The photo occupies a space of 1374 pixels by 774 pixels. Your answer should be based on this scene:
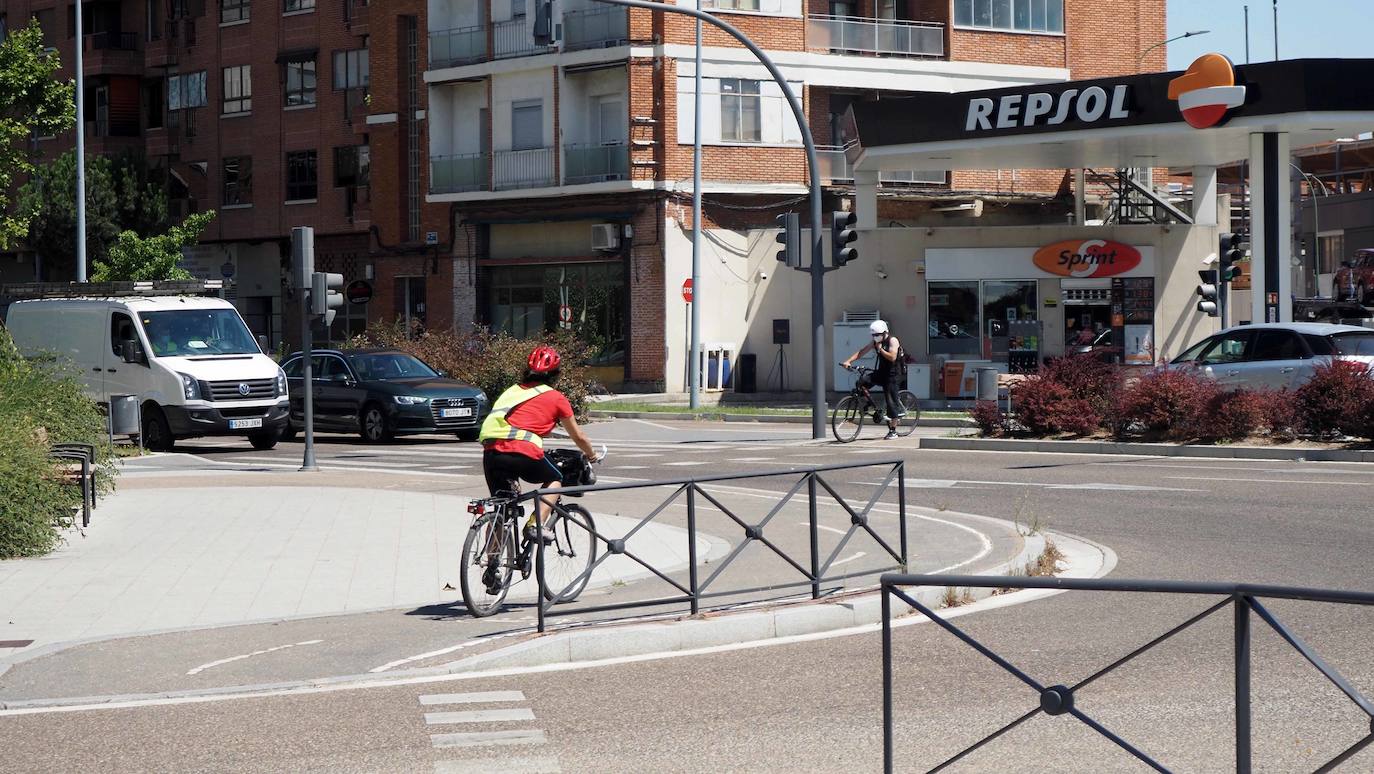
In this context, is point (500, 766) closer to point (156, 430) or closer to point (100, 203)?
point (156, 430)

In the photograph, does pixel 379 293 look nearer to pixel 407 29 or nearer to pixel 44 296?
pixel 407 29

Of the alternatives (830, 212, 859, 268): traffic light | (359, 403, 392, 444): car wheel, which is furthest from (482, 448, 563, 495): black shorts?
(359, 403, 392, 444): car wheel

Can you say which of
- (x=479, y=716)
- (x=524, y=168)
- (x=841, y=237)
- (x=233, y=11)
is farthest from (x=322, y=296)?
(x=233, y=11)

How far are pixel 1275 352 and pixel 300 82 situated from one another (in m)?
35.8

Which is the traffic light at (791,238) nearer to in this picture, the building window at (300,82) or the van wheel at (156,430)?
the van wheel at (156,430)

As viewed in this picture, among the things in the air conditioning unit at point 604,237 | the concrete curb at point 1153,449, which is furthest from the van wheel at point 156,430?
the air conditioning unit at point 604,237

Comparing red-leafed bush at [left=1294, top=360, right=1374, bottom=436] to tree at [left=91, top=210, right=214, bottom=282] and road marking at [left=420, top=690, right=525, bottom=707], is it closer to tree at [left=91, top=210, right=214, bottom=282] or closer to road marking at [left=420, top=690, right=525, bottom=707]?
road marking at [left=420, top=690, right=525, bottom=707]

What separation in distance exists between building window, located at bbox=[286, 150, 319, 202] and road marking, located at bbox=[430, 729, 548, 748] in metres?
45.7

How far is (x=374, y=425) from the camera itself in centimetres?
2681

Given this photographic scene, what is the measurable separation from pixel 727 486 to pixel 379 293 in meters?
39.0

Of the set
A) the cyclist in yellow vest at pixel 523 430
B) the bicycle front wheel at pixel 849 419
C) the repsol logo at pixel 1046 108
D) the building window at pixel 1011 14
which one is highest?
the building window at pixel 1011 14

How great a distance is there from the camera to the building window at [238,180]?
5269cm

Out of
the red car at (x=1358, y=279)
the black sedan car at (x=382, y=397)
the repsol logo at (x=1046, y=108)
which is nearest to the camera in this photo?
the black sedan car at (x=382, y=397)

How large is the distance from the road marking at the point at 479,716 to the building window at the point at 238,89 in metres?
48.3
